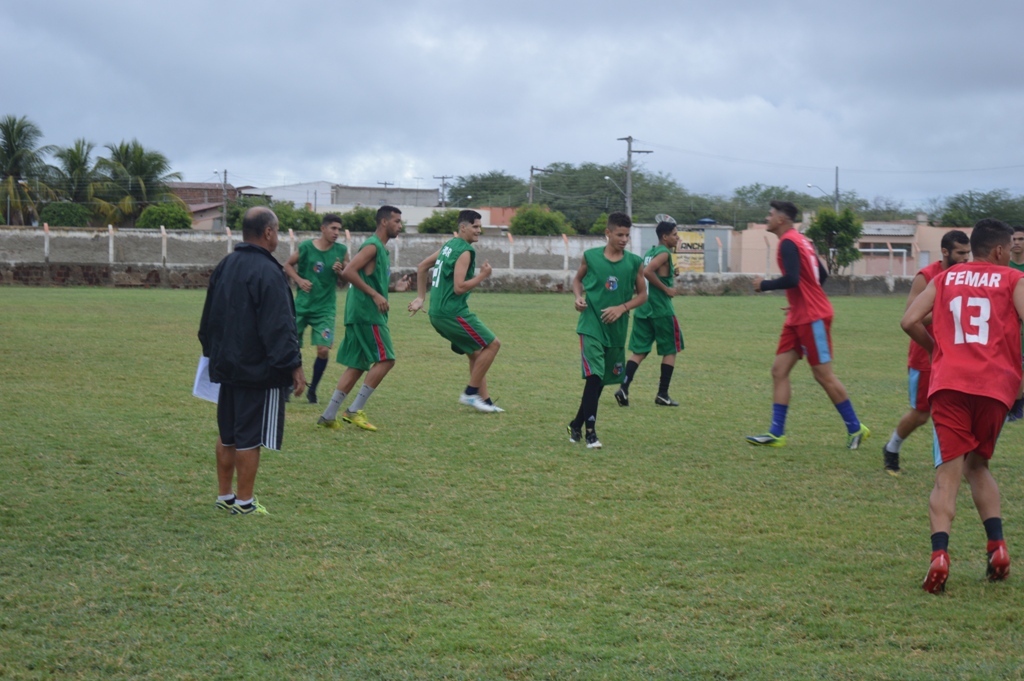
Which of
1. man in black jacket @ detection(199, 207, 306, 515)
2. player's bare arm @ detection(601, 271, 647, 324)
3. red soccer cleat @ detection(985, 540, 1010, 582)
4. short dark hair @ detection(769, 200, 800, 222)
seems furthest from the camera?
short dark hair @ detection(769, 200, 800, 222)

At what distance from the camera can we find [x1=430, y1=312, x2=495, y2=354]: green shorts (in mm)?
9305

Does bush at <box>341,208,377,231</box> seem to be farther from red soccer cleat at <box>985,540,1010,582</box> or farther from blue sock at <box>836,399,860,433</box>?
red soccer cleat at <box>985,540,1010,582</box>

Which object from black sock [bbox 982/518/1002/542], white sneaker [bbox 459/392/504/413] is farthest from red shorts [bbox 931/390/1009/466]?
white sneaker [bbox 459/392/504/413]

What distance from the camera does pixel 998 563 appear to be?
4.55m

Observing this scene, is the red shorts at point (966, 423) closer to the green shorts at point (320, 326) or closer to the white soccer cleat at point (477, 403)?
the white soccer cleat at point (477, 403)

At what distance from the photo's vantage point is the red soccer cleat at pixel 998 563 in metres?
4.55

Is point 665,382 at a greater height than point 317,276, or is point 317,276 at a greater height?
Answer: point 317,276

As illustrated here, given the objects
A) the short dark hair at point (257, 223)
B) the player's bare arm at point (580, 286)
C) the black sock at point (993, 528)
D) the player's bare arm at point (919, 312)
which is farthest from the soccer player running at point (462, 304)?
the black sock at point (993, 528)

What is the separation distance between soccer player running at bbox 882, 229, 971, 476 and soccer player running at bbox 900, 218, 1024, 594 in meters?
1.80

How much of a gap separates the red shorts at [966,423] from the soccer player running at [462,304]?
5.01m

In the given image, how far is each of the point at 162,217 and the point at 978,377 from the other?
51.6 m

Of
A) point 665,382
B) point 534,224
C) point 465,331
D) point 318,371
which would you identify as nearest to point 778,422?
point 665,382

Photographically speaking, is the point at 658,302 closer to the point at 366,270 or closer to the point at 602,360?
the point at 602,360

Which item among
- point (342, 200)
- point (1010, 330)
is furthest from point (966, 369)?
point (342, 200)
